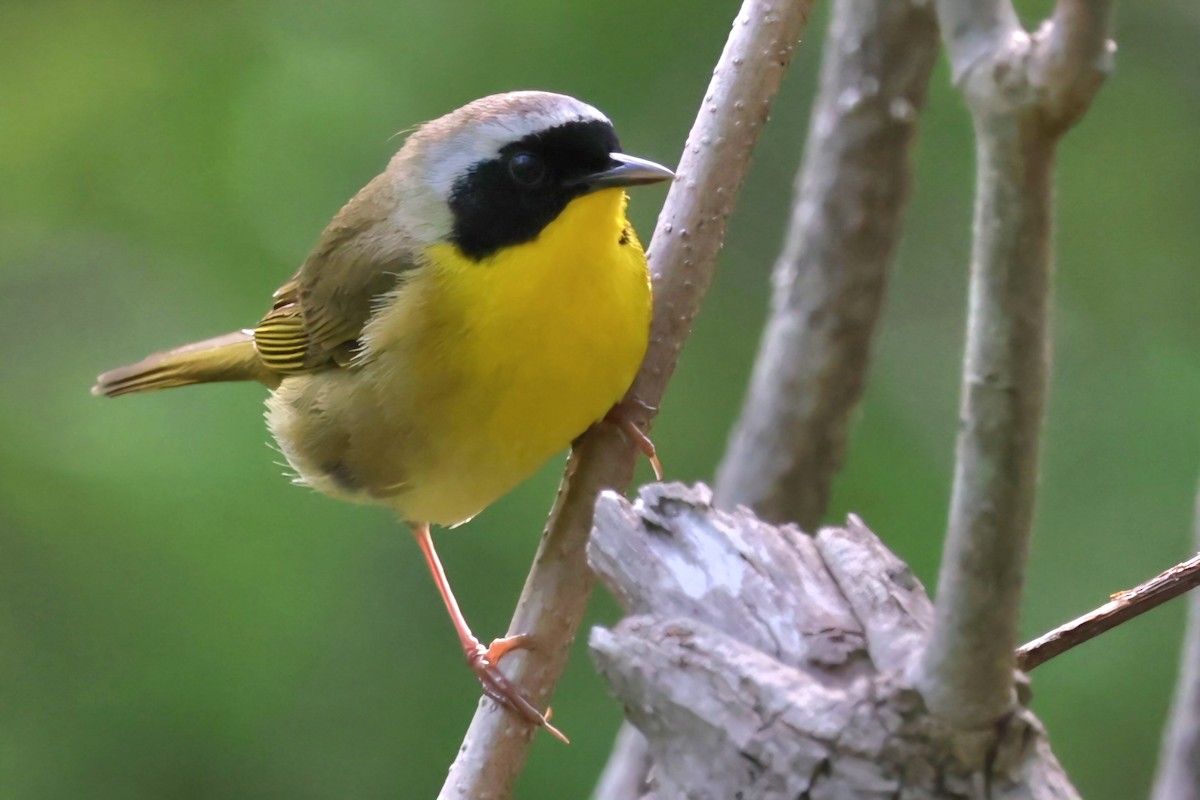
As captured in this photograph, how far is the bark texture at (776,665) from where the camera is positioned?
4.74ft

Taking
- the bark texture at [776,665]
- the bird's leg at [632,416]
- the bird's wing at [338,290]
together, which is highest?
the bird's wing at [338,290]

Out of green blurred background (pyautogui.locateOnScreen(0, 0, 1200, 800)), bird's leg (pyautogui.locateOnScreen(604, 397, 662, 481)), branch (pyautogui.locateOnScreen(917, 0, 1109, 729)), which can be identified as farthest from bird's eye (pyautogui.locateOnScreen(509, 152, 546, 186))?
green blurred background (pyautogui.locateOnScreen(0, 0, 1200, 800))

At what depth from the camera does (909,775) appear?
146 cm

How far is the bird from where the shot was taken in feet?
7.75

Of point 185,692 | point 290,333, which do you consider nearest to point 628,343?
point 290,333

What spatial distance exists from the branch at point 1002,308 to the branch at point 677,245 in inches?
47.0

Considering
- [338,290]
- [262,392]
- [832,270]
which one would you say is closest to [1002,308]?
[338,290]

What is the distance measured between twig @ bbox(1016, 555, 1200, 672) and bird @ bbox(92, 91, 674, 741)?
98 centimetres

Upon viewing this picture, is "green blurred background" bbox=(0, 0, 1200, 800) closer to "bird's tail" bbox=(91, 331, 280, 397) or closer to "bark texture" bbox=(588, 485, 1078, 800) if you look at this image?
"bird's tail" bbox=(91, 331, 280, 397)

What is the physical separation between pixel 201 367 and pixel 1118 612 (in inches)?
99.1

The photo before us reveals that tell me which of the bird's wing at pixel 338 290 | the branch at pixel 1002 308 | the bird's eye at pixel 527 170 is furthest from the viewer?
the bird's wing at pixel 338 290

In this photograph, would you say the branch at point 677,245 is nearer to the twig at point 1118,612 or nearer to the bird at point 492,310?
the bird at point 492,310

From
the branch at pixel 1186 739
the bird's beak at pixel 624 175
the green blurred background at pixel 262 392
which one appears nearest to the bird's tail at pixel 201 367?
the green blurred background at pixel 262 392

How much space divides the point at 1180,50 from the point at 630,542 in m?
3.47
